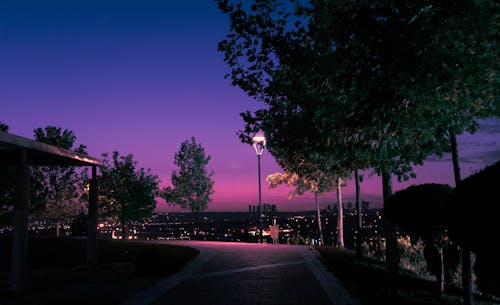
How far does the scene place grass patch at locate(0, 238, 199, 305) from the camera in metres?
11.5

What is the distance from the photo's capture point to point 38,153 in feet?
50.0

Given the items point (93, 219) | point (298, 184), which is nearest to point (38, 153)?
point (93, 219)

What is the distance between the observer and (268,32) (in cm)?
1307

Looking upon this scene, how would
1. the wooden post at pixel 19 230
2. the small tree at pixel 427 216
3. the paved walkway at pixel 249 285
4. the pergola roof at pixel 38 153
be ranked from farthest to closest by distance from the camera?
the wooden post at pixel 19 230
the pergola roof at pixel 38 153
the small tree at pixel 427 216
the paved walkway at pixel 249 285

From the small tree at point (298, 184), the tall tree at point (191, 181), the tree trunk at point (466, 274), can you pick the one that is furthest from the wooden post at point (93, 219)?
the tall tree at point (191, 181)

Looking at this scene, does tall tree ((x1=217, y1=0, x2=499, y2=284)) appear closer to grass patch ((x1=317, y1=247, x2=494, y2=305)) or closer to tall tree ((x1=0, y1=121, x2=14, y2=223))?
grass patch ((x1=317, y1=247, x2=494, y2=305))

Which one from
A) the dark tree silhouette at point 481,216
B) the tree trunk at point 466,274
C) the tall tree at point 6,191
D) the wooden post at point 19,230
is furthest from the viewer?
the tall tree at point 6,191

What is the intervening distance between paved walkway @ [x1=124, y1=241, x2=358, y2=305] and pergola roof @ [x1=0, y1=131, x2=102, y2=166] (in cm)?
515

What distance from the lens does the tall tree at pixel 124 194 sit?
44.4 m

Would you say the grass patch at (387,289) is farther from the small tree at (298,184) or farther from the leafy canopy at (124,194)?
the leafy canopy at (124,194)

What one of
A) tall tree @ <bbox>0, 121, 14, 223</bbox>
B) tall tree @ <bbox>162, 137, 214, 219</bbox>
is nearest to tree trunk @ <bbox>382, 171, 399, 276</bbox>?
tall tree @ <bbox>0, 121, 14, 223</bbox>

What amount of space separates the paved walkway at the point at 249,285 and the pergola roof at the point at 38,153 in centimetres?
515

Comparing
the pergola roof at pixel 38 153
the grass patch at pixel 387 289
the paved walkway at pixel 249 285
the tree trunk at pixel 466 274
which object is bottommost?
the grass patch at pixel 387 289

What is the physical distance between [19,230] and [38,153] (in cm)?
323
